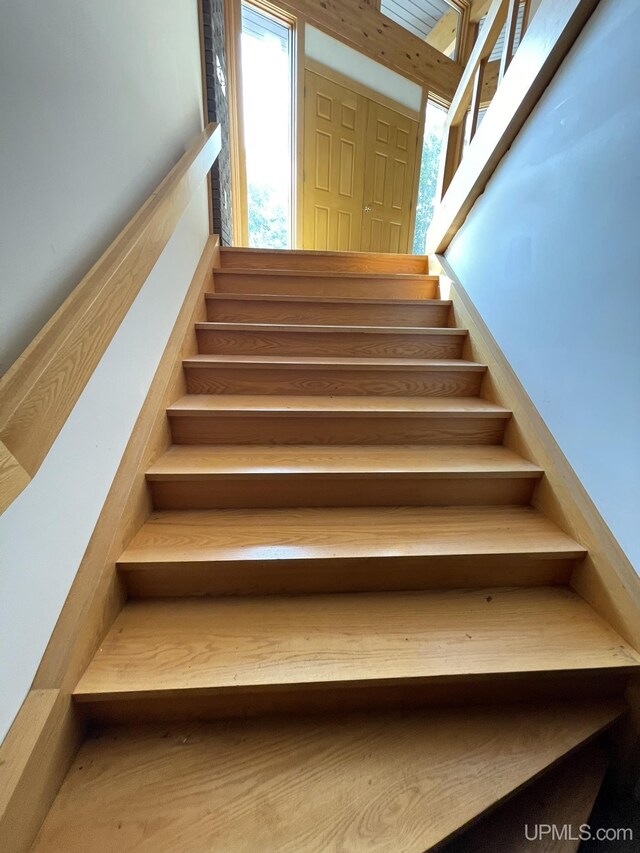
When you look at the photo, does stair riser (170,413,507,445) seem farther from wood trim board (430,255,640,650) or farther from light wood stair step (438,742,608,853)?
light wood stair step (438,742,608,853)

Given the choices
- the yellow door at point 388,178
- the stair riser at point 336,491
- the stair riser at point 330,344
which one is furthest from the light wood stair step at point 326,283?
the yellow door at point 388,178

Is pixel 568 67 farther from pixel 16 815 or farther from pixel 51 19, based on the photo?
pixel 16 815

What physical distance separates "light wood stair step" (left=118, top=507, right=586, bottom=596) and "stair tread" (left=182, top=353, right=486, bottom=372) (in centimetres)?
63

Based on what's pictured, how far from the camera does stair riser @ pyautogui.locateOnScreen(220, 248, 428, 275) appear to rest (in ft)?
7.07

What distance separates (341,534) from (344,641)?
0.92 feet

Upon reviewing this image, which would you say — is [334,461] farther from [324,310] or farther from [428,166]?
[428,166]

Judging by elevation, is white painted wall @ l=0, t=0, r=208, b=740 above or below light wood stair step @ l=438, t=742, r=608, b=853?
above

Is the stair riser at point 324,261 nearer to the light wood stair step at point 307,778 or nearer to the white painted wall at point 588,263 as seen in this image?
the white painted wall at point 588,263

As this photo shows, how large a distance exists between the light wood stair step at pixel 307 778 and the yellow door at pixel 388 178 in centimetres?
414

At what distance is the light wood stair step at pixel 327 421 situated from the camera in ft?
4.33

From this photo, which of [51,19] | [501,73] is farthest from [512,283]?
[51,19]

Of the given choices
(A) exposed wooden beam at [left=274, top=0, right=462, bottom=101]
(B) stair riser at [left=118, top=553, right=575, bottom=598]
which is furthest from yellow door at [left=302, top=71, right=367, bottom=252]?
(B) stair riser at [left=118, top=553, right=575, bottom=598]

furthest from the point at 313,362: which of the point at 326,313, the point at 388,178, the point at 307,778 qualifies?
the point at 388,178

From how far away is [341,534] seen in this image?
42.4 inches
